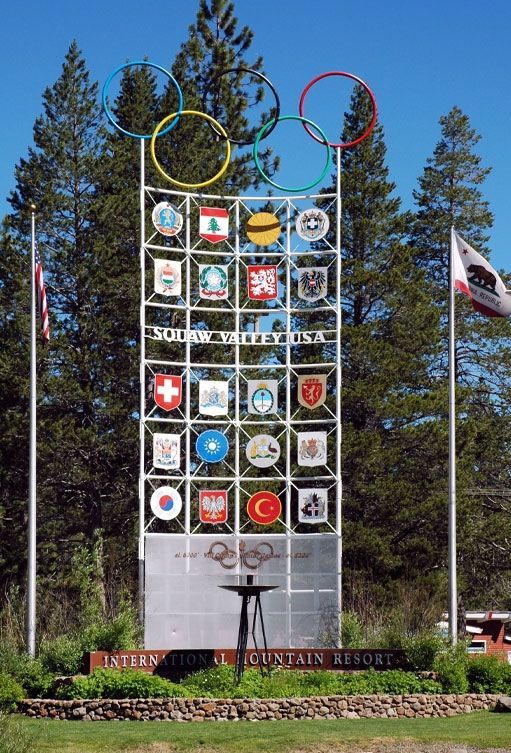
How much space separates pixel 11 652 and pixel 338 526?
9.30m

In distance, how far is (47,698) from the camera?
92.8 ft

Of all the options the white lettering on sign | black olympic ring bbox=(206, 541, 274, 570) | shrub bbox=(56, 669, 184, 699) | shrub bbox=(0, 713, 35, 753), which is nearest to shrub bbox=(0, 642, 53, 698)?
shrub bbox=(56, 669, 184, 699)

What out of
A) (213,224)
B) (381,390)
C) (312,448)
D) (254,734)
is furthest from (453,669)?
(381,390)

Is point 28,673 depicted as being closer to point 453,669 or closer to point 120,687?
point 120,687

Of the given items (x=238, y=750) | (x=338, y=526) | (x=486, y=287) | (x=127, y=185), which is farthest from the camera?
(x=127, y=185)

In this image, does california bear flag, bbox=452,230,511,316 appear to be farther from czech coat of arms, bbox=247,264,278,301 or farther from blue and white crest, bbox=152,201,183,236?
blue and white crest, bbox=152,201,183,236

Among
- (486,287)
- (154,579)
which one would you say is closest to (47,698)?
(154,579)

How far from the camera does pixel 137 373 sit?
4875 cm

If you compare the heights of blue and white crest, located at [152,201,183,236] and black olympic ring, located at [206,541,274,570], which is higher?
blue and white crest, located at [152,201,183,236]

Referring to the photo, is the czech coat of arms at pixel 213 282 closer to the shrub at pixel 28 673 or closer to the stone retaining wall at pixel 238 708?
the shrub at pixel 28 673

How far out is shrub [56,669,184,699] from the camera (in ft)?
89.6

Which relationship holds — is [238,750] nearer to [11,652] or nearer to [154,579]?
[11,652]

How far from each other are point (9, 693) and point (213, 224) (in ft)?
49.2

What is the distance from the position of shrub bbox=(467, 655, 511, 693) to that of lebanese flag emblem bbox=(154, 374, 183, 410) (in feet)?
35.3
